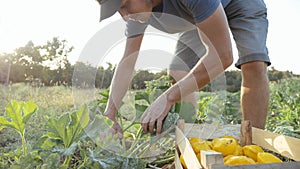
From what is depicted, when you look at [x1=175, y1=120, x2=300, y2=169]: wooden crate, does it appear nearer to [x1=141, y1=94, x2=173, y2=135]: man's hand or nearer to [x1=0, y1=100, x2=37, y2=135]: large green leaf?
[x1=141, y1=94, x2=173, y2=135]: man's hand

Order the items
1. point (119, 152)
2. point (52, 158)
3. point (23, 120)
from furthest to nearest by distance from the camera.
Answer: point (119, 152) → point (23, 120) → point (52, 158)

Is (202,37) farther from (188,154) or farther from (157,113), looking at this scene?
(188,154)

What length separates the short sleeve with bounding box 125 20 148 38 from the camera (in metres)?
2.03

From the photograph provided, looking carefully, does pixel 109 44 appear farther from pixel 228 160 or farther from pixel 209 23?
pixel 228 160

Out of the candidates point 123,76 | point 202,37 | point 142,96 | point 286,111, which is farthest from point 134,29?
point 286,111

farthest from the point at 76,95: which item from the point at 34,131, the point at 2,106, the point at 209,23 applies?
the point at 2,106

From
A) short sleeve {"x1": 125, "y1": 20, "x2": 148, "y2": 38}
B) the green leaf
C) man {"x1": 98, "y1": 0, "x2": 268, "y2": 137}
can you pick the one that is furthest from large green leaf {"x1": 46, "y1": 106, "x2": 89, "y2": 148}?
short sleeve {"x1": 125, "y1": 20, "x2": 148, "y2": 38}

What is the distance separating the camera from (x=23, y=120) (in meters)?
1.33

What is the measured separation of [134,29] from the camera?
6.70 ft

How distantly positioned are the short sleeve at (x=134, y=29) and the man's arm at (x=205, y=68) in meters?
0.59

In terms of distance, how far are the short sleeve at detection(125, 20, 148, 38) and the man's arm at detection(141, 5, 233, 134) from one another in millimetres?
595

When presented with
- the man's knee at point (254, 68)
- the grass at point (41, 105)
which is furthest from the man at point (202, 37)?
the man's knee at point (254, 68)

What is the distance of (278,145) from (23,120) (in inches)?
38.8

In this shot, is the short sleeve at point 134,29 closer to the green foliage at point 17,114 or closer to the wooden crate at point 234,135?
the wooden crate at point 234,135
